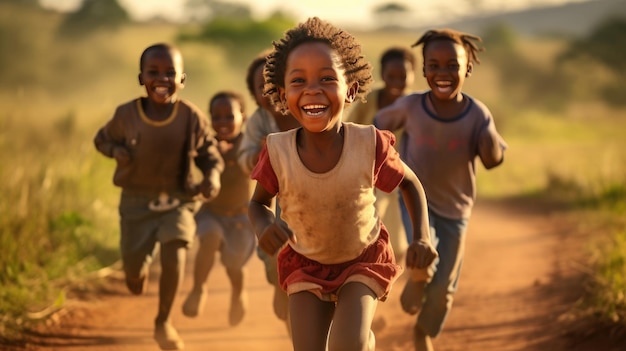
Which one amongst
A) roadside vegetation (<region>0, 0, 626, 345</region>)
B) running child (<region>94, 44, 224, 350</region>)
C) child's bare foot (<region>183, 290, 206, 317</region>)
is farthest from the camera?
roadside vegetation (<region>0, 0, 626, 345</region>)

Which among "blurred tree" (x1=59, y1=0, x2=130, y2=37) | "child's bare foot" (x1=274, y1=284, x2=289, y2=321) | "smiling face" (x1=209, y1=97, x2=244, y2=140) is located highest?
"blurred tree" (x1=59, y1=0, x2=130, y2=37)

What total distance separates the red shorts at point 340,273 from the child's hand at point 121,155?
202 cm

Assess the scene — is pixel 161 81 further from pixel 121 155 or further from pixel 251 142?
pixel 251 142

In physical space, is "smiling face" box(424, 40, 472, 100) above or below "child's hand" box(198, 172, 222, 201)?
above

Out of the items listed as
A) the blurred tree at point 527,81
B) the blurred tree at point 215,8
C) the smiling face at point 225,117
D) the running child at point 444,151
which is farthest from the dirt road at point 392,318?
the blurred tree at point 215,8

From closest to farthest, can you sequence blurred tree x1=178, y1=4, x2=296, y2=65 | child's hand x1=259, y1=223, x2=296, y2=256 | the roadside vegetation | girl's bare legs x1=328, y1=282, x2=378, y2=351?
child's hand x1=259, y1=223, x2=296, y2=256
girl's bare legs x1=328, y1=282, x2=378, y2=351
the roadside vegetation
blurred tree x1=178, y1=4, x2=296, y2=65

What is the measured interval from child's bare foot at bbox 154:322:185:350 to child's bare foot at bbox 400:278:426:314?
1.45 m

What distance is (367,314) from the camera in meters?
4.49

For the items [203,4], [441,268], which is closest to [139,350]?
[441,268]

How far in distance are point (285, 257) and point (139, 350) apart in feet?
7.74

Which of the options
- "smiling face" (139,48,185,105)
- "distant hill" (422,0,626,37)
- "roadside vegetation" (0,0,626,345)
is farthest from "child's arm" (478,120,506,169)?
"distant hill" (422,0,626,37)

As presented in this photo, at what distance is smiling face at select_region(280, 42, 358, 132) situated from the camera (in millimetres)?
4457

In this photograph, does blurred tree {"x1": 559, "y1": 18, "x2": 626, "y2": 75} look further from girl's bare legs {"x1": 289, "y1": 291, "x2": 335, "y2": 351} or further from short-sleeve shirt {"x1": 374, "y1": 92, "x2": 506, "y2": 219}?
girl's bare legs {"x1": 289, "y1": 291, "x2": 335, "y2": 351}

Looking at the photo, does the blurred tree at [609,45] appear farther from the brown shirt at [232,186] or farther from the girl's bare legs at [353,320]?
the girl's bare legs at [353,320]
